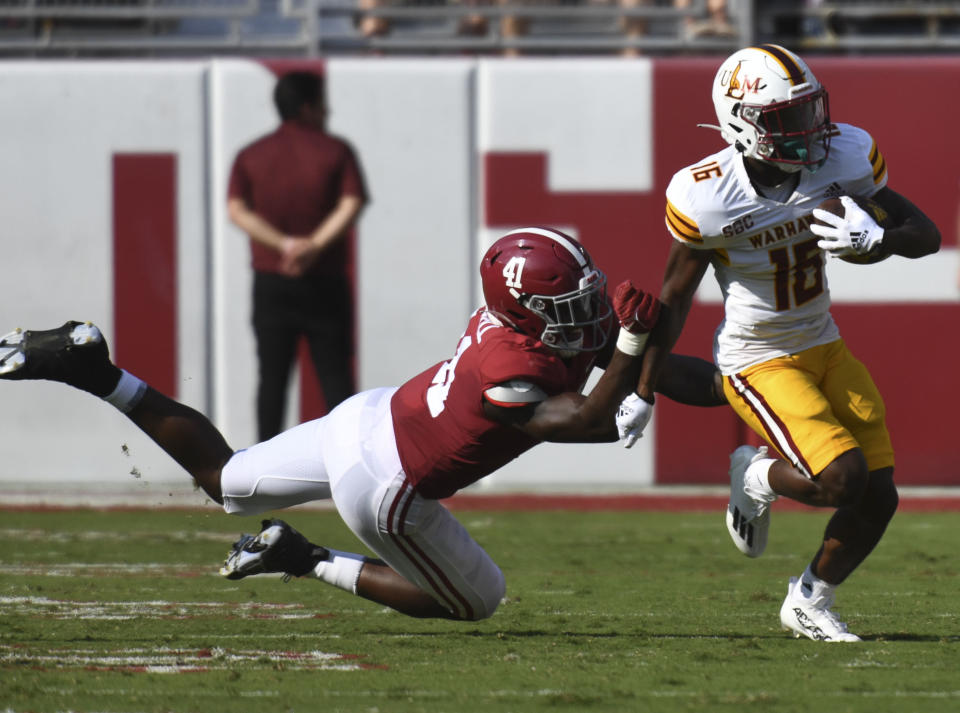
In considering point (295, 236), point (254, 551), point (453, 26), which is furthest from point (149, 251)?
point (254, 551)

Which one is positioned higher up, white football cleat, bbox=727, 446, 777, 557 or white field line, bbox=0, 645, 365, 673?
white football cleat, bbox=727, 446, 777, 557

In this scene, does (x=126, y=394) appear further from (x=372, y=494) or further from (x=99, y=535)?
(x=99, y=535)

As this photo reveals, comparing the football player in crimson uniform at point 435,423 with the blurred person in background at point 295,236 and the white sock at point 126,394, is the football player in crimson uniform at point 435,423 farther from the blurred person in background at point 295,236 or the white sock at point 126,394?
the blurred person in background at point 295,236

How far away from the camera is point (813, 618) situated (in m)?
4.22

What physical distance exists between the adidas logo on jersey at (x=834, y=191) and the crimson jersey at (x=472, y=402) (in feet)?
2.62

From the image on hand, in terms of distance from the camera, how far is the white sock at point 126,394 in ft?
14.9

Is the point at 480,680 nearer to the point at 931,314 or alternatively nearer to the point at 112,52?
the point at 931,314

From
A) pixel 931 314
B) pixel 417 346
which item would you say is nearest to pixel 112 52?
pixel 417 346

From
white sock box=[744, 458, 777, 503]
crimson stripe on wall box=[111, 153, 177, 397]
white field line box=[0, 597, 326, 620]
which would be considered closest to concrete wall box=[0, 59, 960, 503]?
crimson stripe on wall box=[111, 153, 177, 397]

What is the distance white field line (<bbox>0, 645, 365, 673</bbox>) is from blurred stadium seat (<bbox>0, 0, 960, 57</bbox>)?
493cm

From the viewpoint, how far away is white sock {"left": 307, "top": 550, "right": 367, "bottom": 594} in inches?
172

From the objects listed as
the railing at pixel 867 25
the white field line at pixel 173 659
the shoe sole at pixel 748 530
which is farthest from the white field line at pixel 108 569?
the railing at pixel 867 25

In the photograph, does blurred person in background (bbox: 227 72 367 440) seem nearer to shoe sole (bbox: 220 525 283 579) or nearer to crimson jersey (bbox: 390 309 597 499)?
shoe sole (bbox: 220 525 283 579)

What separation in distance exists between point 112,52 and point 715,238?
17.2 ft
